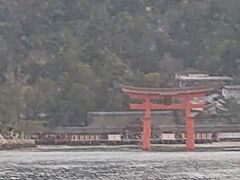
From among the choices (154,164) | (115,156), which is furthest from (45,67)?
(154,164)

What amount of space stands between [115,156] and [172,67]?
96.8 ft

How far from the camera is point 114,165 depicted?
3050cm

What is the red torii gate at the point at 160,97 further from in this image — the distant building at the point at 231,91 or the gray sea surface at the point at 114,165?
the distant building at the point at 231,91

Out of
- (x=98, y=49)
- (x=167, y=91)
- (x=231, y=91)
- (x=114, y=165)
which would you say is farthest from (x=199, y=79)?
(x=114, y=165)

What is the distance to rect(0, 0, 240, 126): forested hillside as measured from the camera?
52500 mm

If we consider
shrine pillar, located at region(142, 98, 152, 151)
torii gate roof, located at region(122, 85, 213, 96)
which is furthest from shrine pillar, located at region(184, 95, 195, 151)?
shrine pillar, located at region(142, 98, 152, 151)

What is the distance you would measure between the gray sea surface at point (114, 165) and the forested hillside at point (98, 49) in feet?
35.8

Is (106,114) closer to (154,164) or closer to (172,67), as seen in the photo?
(172,67)

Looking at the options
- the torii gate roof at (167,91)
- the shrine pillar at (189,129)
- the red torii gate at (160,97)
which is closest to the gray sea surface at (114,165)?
the shrine pillar at (189,129)

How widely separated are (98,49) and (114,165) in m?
28.0

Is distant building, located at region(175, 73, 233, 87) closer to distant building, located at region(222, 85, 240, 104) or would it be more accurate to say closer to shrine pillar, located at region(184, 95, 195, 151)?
distant building, located at region(222, 85, 240, 104)

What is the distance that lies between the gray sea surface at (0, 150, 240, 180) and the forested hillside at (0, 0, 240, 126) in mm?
10898

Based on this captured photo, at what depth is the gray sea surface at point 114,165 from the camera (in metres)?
25.8

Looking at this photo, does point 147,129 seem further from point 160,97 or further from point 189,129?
point 189,129
